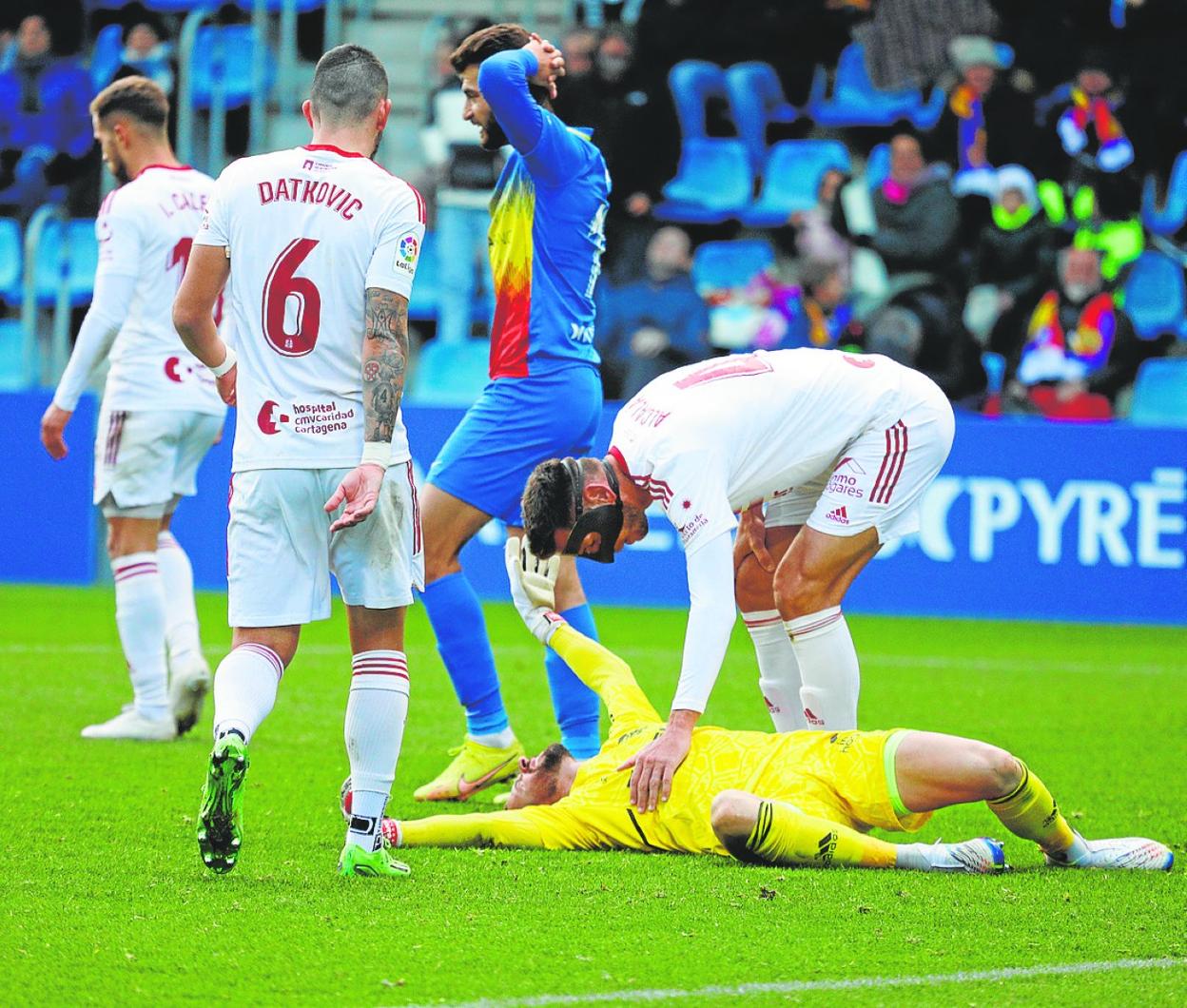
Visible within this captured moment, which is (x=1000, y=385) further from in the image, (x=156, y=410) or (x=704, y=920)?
(x=704, y=920)

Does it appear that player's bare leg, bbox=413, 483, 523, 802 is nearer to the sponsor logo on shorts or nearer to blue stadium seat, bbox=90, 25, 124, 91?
the sponsor logo on shorts

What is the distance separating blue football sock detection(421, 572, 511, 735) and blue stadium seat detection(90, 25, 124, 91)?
473 inches

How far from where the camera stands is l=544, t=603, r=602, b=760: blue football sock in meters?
5.92

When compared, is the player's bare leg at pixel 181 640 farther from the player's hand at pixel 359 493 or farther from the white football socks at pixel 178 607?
the player's hand at pixel 359 493

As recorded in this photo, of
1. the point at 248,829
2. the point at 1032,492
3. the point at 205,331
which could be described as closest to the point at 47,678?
the point at 248,829

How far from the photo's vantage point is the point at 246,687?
4375 mm

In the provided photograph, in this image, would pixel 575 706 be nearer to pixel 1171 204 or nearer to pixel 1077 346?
pixel 1077 346

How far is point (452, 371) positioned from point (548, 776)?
381 inches

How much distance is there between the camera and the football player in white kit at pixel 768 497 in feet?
15.4

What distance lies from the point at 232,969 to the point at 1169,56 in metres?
12.9

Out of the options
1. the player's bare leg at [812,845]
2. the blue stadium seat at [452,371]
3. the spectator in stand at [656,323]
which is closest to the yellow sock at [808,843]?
the player's bare leg at [812,845]

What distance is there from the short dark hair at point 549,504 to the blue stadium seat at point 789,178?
10.8 meters

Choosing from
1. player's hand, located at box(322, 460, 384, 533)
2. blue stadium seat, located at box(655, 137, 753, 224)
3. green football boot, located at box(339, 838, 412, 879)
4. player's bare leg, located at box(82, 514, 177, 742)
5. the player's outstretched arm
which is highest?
blue stadium seat, located at box(655, 137, 753, 224)

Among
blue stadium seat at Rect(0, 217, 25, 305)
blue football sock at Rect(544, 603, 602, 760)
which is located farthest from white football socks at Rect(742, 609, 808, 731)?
blue stadium seat at Rect(0, 217, 25, 305)
